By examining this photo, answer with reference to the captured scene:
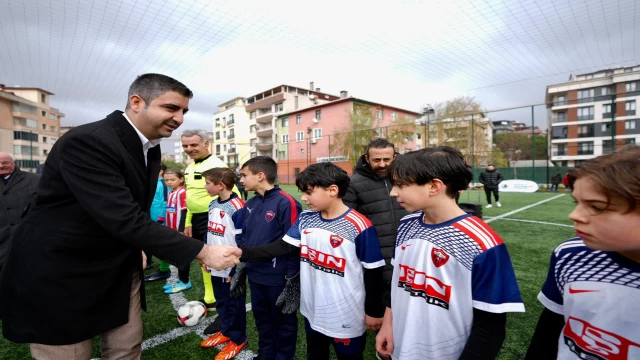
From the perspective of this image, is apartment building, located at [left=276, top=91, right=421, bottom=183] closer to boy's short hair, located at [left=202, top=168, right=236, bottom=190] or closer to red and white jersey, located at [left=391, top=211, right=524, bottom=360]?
boy's short hair, located at [left=202, top=168, right=236, bottom=190]

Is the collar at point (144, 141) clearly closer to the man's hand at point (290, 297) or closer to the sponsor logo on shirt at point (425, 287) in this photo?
the man's hand at point (290, 297)

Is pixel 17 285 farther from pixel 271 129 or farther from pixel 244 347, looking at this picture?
pixel 271 129

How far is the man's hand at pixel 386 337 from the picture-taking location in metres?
1.70

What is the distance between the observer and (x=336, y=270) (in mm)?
2055

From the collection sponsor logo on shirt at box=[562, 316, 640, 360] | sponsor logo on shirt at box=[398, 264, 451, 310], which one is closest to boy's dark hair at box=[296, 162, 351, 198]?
sponsor logo on shirt at box=[398, 264, 451, 310]

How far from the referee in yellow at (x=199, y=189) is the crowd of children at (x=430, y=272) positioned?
108 centimetres

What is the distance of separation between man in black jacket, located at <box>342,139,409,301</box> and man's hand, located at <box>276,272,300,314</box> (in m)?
0.76

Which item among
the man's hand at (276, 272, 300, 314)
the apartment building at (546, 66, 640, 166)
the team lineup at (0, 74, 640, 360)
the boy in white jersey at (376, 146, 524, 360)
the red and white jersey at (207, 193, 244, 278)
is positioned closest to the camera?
the team lineup at (0, 74, 640, 360)

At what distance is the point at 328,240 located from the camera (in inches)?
82.8

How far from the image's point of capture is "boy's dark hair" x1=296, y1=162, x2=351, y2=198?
84.7 inches

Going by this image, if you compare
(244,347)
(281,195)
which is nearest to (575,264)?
(281,195)

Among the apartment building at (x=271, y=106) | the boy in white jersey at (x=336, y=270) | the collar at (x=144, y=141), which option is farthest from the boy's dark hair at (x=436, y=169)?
the apartment building at (x=271, y=106)

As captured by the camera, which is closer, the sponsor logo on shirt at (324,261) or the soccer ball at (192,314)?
the sponsor logo on shirt at (324,261)

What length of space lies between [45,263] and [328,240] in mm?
1528
